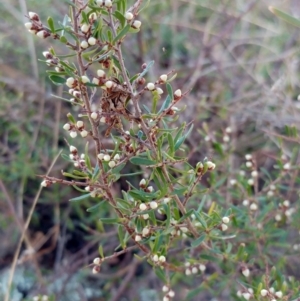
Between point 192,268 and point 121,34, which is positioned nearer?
point 121,34

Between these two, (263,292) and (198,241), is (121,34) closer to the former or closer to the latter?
(198,241)

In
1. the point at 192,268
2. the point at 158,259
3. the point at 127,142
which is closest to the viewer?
the point at 127,142

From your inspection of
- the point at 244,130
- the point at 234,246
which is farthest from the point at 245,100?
the point at 234,246

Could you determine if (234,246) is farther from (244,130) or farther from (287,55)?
(287,55)

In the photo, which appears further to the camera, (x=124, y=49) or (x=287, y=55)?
(x=124, y=49)

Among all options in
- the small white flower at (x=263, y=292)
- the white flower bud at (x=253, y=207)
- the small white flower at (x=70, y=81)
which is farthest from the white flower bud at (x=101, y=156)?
the white flower bud at (x=253, y=207)

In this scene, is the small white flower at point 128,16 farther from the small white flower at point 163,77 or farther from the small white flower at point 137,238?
the small white flower at point 137,238

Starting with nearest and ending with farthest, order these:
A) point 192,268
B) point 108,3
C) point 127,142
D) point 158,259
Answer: point 108,3 < point 127,142 < point 158,259 < point 192,268

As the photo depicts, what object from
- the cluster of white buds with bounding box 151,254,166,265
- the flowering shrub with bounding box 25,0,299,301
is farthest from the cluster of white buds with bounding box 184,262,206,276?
the cluster of white buds with bounding box 151,254,166,265

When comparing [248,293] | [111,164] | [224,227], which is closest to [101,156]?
[111,164]

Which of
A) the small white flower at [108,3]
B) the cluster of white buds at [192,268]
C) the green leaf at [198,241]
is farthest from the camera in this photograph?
the cluster of white buds at [192,268]

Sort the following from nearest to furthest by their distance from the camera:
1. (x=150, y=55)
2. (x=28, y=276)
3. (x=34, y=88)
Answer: (x=28, y=276), (x=34, y=88), (x=150, y=55)
